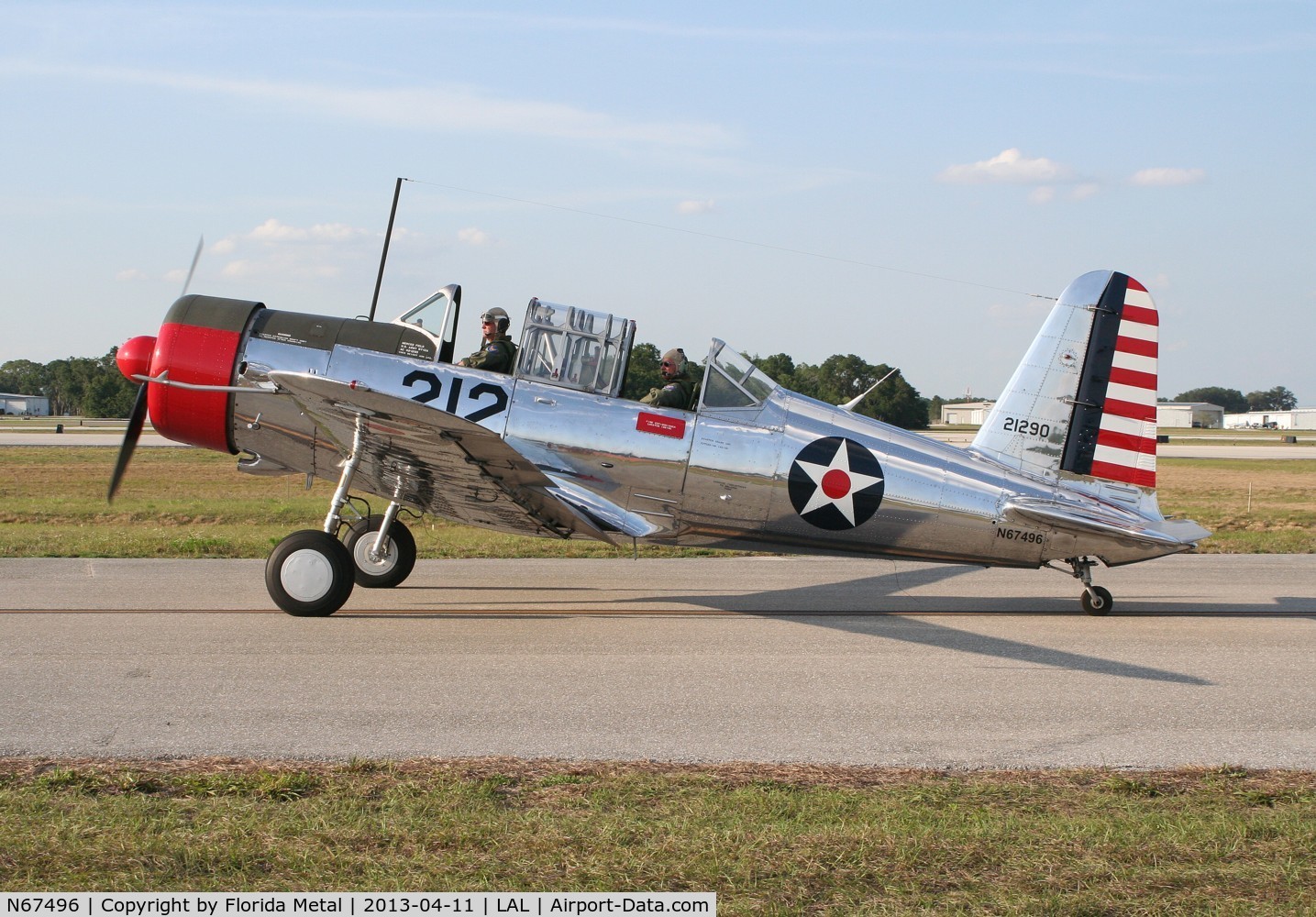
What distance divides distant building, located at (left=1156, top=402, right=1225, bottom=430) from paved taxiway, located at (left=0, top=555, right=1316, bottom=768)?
12076 centimetres

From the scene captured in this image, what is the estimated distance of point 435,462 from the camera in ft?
27.0

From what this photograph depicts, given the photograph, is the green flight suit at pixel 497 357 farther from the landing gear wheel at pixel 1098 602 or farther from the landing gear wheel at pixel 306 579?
the landing gear wheel at pixel 1098 602

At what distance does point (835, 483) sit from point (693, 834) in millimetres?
5305

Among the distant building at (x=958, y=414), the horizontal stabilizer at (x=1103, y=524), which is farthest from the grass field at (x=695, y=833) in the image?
the distant building at (x=958, y=414)

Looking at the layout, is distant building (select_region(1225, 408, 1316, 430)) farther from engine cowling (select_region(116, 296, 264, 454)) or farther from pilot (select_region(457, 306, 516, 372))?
engine cowling (select_region(116, 296, 264, 454))

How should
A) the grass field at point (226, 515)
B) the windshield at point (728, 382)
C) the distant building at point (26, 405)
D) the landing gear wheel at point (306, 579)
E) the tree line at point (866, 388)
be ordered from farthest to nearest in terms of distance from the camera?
the distant building at point (26, 405), the tree line at point (866, 388), the grass field at point (226, 515), the windshield at point (728, 382), the landing gear wheel at point (306, 579)

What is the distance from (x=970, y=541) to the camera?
9.01 m

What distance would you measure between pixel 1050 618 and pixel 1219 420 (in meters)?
152

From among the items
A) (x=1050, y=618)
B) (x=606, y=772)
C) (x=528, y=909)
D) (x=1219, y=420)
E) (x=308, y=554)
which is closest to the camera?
(x=528, y=909)

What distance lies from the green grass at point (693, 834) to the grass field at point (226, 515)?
316 inches

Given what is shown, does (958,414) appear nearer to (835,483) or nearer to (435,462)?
(835,483)

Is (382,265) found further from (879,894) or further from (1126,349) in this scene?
(879,894)

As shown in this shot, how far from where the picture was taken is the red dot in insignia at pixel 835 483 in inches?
354

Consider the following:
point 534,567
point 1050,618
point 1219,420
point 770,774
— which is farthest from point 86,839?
point 1219,420
